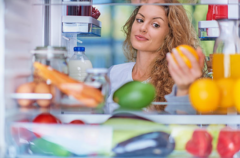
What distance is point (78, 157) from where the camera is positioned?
77 centimetres

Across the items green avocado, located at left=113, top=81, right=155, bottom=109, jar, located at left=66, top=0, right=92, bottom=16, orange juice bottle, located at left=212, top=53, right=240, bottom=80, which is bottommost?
green avocado, located at left=113, top=81, right=155, bottom=109

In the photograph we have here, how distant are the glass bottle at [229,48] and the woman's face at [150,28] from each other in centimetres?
118

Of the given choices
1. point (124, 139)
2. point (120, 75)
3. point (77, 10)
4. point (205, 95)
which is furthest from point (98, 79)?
point (120, 75)

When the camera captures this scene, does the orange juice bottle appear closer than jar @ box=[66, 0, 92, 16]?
Yes

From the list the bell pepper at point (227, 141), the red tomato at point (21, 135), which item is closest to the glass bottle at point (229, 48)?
the bell pepper at point (227, 141)

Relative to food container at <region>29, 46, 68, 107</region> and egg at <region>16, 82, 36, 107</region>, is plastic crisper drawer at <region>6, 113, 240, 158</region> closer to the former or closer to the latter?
egg at <region>16, 82, 36, 107</region>

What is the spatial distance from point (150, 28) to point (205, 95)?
1346 mm

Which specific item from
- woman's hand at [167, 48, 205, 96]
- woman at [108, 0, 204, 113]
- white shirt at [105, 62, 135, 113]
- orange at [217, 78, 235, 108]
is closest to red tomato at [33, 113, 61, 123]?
woman's hand at [167, 48, 205, 96]

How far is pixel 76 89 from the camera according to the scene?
0.79 m

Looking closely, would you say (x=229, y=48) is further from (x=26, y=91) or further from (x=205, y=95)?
(x=26, y=91)

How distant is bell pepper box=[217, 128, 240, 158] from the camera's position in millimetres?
777

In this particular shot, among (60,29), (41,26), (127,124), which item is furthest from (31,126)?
(60,29)

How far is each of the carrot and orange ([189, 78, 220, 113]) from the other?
0.81 feet

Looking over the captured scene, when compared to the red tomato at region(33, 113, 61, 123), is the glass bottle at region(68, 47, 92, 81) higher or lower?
higher
